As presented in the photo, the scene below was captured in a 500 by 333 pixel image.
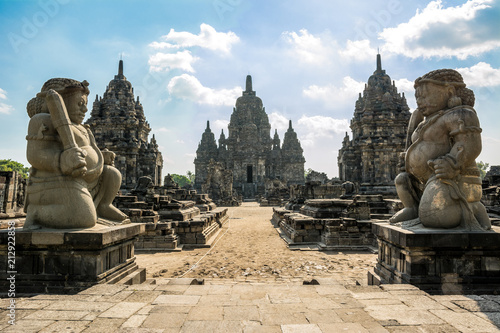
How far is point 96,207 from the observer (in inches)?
145

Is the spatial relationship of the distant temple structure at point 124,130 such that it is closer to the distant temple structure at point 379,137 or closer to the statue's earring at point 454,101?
the distant temple structure at point 379,137

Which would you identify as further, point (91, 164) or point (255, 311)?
point (91, 164)

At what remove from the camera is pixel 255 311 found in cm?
248

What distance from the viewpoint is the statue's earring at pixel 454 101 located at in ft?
11.5

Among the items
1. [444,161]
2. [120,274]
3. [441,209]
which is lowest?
[120,274]

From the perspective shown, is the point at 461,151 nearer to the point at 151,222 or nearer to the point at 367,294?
the point at 367,294

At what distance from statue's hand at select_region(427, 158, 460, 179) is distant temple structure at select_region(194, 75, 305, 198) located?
38.5 m

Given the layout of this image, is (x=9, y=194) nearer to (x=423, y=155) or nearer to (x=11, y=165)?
(x=423, y=155)

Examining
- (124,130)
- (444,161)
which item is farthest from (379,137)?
(444,161)

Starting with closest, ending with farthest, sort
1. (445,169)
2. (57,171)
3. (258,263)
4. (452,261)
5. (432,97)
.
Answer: (452,261) < (445,169) < (57,171) < (432,97) < (258,263)

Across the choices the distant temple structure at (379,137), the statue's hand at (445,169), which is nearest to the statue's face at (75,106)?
the statue's hand at (445,169)

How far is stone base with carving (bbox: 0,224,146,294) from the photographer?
3.05 m

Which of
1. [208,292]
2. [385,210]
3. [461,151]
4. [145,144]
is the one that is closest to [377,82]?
[385,210]

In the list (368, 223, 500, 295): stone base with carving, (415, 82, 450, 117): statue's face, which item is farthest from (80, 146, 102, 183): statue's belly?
(415, 82, 450, 117): statue's face
